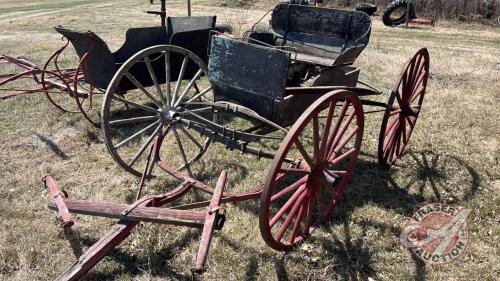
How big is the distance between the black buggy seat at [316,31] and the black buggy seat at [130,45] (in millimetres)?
862

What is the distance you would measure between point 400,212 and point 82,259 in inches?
106

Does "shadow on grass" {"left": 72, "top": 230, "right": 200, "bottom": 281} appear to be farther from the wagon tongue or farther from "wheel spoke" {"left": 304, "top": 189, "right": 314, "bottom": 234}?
"wheel spoke" {"left": 304, "top": 189, "right": 314, "bottom": 234}

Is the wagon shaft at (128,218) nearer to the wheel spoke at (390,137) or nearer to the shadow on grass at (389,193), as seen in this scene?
the shadow on grass at (389,193)

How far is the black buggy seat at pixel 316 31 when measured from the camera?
15.3 feet

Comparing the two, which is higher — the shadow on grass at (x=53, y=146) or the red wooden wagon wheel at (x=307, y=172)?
the red wooden wagon wheel at (x=307, y=172)

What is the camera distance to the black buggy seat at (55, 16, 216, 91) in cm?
465

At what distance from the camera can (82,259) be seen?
8.30 ft

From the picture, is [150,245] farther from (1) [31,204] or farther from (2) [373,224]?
(2) [373,224]

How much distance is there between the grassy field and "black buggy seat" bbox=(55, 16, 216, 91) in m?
0.77

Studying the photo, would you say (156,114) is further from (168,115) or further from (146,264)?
(146,264)

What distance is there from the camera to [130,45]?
532 cm

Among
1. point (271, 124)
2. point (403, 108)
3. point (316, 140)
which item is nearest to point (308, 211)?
point (316, 140)

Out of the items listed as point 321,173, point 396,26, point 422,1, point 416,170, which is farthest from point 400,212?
point 422,1

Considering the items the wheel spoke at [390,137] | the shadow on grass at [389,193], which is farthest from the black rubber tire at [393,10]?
the wheel spoke at [390,137]
